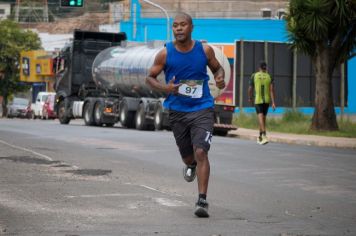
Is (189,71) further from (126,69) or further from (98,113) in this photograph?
(98,113)

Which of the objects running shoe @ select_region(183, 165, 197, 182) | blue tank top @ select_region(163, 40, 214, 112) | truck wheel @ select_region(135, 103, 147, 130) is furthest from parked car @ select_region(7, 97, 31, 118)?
blue tank top @ select_region(163, 40, 214, 112)

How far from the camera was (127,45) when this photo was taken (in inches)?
1478

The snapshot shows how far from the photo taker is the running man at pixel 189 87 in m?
9.77

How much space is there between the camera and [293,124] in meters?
31.9

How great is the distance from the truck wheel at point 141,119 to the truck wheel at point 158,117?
585mm

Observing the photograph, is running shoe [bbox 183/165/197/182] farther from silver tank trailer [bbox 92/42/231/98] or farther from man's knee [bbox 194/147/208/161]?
silver tank trailer [bbox 92/42/231/98]

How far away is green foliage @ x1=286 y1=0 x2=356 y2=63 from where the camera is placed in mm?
26844

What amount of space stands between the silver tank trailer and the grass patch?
2.26m

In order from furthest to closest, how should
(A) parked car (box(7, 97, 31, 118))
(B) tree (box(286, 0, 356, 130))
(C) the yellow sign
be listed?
(C) the yellow sign → (A) parked car (box(7, 97, 31, 118)) → (B) tree (box(286, 0, 356, 130))

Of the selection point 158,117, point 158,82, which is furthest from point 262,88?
point 158,82

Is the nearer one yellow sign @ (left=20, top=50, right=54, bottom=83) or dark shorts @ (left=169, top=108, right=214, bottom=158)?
dark shorts @ (left=169, top=108, right=214, bottom=158)

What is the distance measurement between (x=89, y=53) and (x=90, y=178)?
2704cm

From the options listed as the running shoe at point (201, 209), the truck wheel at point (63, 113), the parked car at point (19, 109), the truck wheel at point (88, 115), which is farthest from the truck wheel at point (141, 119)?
the parked car at point (19, 109)

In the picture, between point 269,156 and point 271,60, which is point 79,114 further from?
point 269,156
